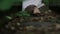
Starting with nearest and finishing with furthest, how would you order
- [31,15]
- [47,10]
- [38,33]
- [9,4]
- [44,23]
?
[9,4] → [38,33] → [44,23] → [31,15] → [47,10]

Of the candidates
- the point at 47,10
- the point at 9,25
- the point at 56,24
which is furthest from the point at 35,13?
the point at 9,25

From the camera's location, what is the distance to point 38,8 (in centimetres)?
302

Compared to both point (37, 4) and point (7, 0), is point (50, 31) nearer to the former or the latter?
point (37, 4)

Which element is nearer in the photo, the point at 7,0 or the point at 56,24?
the point at 7,0

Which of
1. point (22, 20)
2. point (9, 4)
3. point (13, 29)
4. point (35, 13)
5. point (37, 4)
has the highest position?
point (37, 4)

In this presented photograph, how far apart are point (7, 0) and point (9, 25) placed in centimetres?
A: 189

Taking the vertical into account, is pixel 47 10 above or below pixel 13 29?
above

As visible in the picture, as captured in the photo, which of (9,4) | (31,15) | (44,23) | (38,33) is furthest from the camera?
(31,15)

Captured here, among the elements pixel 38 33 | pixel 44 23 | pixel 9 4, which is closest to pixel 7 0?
pixel 9 4

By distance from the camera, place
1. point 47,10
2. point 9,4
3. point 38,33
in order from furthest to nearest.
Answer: point 47,10, point 38,33, point 9,4

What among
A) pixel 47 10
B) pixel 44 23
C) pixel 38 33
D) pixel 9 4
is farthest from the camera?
pixel 47 10

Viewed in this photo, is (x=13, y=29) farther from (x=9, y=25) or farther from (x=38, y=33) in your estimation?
(x=38, y=33)

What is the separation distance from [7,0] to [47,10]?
108 inches

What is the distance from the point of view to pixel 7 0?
414 mm
